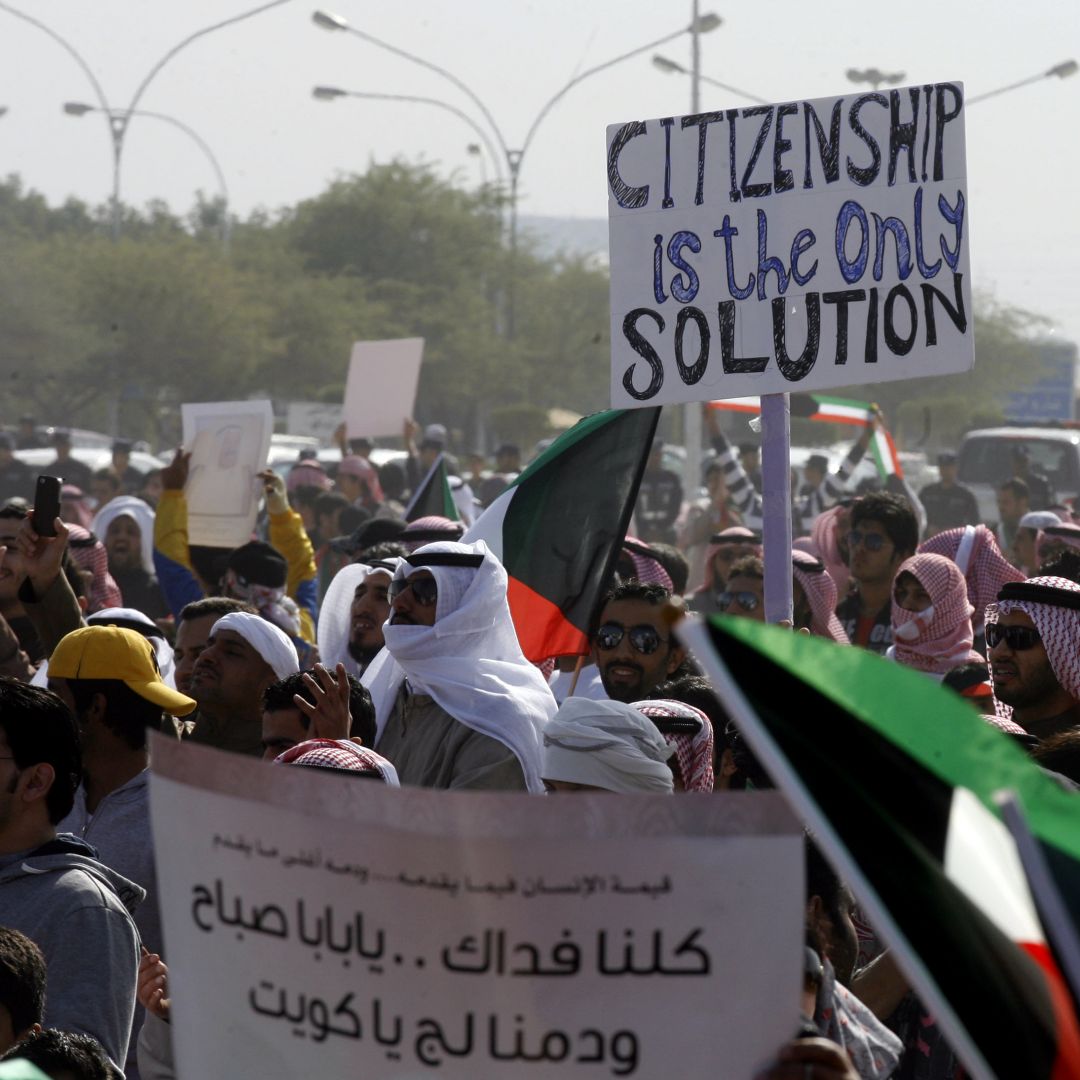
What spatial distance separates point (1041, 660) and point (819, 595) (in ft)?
6.91

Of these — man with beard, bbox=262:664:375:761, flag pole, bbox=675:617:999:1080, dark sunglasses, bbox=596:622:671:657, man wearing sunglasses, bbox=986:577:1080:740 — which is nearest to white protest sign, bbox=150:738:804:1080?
flag pole, bbox=675:617:999:1080

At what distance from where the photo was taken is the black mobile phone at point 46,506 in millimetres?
5091

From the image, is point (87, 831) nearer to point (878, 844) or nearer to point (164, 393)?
point (878, 844)

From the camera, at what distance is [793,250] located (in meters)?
4.99

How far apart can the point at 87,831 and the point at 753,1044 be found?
237 centimetres

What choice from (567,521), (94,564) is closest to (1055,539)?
(567,521)

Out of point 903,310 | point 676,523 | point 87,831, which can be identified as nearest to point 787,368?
point 903,310

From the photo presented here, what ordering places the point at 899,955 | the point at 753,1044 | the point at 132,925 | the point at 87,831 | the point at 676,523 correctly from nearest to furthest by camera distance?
the point at 899,955 < the point at 753,1044 < the point at 132,925 < the point at 87,831 < the point at 676,523

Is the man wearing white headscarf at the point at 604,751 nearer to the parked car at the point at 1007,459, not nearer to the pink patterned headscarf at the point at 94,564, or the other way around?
the pink patterned headscarf at the point at 94,564

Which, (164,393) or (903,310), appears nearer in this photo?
(903,310)

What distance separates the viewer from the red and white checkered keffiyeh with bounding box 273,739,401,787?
3.48m

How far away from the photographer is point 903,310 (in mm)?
4941

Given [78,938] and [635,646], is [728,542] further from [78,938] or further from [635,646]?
[78,938]

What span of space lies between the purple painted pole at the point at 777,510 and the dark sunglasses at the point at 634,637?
1.67ft
